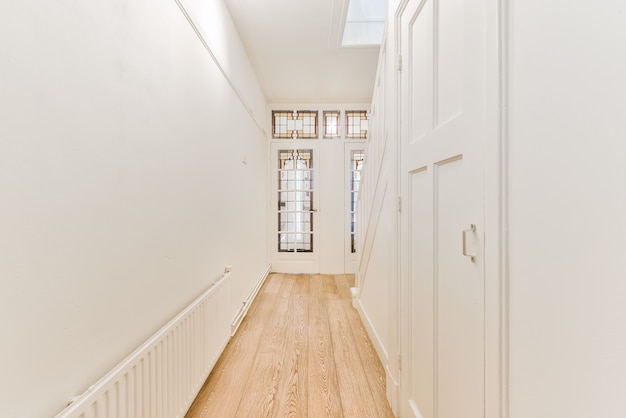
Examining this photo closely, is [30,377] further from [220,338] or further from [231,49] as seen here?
[231,49]

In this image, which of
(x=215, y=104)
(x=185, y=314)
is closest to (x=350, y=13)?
(x=215, y=104)

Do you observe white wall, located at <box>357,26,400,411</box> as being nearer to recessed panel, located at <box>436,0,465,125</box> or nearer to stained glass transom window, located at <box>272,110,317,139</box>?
recessed panel, located at <box>436,0,465,125</box>

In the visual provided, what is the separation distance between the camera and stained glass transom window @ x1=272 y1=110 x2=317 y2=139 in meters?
4.70

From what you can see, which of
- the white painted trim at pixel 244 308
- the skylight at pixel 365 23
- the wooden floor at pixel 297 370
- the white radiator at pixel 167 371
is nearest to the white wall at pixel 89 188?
the white radiator at pixel 167 371

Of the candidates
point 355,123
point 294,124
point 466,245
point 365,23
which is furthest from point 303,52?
point 466,245

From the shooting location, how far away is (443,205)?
1.08 metres

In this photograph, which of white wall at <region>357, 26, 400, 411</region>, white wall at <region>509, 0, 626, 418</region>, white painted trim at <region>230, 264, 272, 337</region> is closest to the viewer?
white wall at <region>509, 0, 626, 418</region>

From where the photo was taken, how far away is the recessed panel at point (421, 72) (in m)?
1.18

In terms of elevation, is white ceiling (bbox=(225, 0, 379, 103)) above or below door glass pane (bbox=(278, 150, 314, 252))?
above

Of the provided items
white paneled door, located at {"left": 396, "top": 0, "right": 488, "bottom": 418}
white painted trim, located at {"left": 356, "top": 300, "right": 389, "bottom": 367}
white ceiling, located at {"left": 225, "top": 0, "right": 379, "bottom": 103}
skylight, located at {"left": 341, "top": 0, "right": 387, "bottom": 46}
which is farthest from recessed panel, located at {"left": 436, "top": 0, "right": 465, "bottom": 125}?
skylight, located at {"left": 341, "top": 0, "right": 387, "bottom": 46}

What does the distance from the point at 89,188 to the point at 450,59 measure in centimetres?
126

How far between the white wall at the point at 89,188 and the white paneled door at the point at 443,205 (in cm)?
115

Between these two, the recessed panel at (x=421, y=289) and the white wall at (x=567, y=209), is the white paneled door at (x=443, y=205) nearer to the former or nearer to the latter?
the recessed panel at (x=421, y=289)

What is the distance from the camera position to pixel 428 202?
47.1 inches
